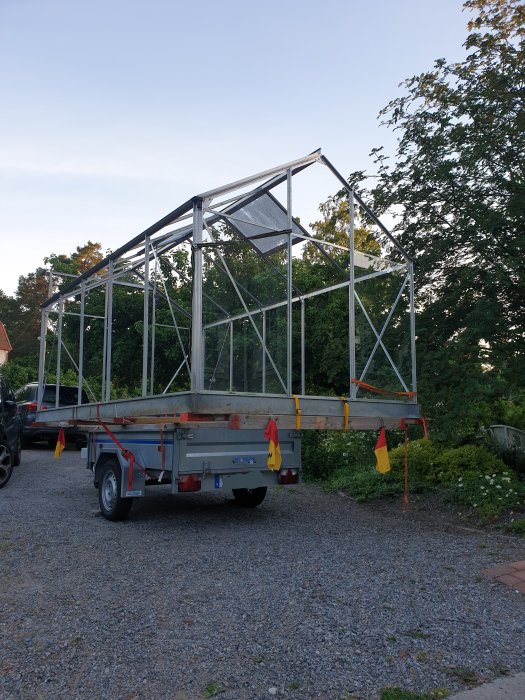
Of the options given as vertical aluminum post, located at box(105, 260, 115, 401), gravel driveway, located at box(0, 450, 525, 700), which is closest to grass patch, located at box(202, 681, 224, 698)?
gravel driveway, located at box(0, 450, 525, 700)

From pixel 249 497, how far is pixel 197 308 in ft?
11.5

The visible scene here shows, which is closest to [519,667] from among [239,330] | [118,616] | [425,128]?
[118,616]

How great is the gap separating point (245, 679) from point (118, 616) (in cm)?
122

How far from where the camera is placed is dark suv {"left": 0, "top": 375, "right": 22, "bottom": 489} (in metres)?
9.89

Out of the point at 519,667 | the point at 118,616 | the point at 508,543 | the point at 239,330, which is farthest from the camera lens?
the point at 239,330

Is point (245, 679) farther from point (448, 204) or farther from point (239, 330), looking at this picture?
point (448, 204)

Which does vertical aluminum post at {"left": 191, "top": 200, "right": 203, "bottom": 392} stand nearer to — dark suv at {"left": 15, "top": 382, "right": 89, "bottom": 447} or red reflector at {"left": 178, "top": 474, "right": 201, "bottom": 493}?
red reflector at {"left": 178, "top": 474, "right": 201, "bottom": 493}

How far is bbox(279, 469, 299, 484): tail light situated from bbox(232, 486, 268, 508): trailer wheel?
2.60 feet

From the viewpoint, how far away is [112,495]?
7.46 m

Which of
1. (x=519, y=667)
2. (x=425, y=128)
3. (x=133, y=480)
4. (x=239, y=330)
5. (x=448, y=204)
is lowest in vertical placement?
(x=519, y=667)

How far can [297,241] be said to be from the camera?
8086mm

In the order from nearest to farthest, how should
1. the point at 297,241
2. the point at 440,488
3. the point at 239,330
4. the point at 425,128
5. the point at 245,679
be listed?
the point at 245,679
the point at 239,330
the point at 297,241
the point at 440,488
the point at 425,128

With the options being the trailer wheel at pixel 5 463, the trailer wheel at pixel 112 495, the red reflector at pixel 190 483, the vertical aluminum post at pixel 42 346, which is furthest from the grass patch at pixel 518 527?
the trailer wheel at pixel 5 463

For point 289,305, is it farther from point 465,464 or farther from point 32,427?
point 32,427
